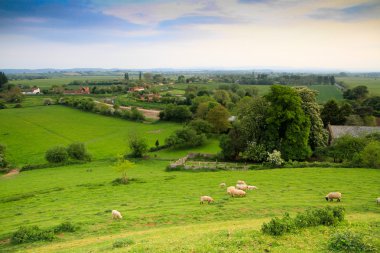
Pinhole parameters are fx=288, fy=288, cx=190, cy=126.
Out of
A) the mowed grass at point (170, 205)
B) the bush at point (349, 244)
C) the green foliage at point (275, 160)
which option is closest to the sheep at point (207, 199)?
the mowed grass at point (170, 205)

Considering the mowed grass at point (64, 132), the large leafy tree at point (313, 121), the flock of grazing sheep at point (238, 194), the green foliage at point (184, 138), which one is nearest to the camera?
the flock of grazing sheep at point (238, 194)

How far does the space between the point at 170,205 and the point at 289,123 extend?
2862cm

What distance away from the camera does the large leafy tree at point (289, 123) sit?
4638 centimetres

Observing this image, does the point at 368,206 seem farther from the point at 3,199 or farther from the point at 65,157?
the point at 65,157

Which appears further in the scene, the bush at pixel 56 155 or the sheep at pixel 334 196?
the bush at pixel 56 155

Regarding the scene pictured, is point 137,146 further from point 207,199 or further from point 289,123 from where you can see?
point 207,199

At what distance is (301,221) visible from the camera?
1595cm

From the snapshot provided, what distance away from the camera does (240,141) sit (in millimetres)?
51406

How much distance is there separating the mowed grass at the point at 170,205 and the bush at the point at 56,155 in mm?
10921

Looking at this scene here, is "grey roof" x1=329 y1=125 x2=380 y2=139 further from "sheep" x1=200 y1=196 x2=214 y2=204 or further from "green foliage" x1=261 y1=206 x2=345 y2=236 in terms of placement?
"green foliage" x1=261 y1=206 x2=345 y2=236

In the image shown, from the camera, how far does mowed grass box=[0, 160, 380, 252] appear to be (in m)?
17.4

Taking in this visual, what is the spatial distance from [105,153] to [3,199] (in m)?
32.0

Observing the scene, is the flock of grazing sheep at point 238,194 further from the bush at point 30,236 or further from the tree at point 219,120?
the tree at point 219,120

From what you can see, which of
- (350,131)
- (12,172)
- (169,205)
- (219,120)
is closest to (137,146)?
(12,172)
